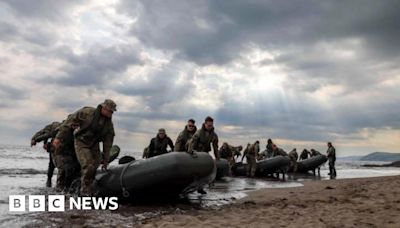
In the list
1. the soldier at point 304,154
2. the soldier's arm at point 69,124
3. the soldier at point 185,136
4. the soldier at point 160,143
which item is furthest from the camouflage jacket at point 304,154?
the soldier's arm at point 69,124

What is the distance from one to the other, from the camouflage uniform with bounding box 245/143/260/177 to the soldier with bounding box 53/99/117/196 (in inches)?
468

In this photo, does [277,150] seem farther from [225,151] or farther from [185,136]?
[185,136]

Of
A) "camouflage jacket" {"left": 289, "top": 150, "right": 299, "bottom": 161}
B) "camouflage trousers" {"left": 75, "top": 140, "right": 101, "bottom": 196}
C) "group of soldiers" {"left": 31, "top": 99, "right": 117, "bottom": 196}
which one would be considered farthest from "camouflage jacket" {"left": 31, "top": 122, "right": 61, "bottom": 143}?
"camouflage jacket" {"left": 289, "top": 150, "right": 299, "bottom": 161}

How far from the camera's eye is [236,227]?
5.08 meters

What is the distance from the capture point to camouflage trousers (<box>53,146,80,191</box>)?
927 cm

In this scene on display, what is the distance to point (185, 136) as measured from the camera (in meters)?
10.3

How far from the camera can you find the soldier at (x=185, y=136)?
33.6 feet

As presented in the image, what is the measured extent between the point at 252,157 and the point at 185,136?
9.70 m

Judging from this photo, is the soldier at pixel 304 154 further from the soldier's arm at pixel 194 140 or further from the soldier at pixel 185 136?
the soldier's arm at pixel 194 140

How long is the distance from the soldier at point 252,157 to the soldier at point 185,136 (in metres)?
9.31

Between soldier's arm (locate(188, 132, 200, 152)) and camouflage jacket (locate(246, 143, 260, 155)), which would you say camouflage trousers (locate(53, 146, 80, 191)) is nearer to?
soldier's arm (locate(188, 132, 200, 152))

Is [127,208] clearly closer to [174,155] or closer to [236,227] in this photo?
[174,155]

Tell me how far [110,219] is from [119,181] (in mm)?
1776

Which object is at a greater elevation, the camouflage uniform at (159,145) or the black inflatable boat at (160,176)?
the camouflage uniform at (159,145)
